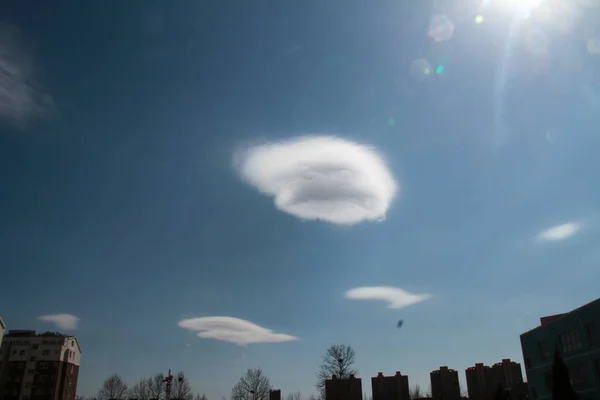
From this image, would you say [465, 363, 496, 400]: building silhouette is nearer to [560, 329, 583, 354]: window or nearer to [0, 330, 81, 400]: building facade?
[560, 329, 583, 354]: window

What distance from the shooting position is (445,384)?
6994 centimetres

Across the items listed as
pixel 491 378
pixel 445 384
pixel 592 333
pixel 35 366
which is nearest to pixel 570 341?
pixel 592 333

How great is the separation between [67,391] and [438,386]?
203 ft

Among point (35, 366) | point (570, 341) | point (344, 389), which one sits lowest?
point (344, 389)

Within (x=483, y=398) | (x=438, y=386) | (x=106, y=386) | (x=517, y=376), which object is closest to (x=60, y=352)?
(x=106, y=386)

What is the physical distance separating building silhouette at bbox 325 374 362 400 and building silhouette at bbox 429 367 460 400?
1254 cm

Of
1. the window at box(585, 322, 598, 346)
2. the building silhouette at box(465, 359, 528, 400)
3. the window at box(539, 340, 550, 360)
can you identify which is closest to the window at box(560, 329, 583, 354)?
the window at box(585, 322, 598, 346)

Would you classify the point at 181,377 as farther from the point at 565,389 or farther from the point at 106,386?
the point at 565,389

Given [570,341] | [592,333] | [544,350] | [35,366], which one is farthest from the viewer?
[35,366]

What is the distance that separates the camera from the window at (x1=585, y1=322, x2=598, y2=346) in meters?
34.3

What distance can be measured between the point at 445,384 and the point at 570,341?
117 feet

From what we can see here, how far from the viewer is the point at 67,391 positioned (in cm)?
7781

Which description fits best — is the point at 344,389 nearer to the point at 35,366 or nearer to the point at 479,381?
the point at 479,381

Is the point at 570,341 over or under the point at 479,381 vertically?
over
